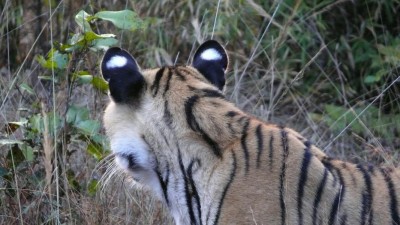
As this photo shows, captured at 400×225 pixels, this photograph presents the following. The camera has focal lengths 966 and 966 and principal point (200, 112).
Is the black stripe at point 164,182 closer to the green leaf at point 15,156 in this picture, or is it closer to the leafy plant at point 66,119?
the leafy plant at point 66,119

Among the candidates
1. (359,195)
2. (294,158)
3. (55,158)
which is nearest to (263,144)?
(294,158)

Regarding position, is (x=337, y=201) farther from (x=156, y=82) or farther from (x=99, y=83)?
(x=99, y=83)

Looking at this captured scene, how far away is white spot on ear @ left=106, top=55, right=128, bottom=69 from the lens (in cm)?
296

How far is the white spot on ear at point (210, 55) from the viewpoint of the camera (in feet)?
10.4

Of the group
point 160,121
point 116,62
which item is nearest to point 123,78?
point 116,62

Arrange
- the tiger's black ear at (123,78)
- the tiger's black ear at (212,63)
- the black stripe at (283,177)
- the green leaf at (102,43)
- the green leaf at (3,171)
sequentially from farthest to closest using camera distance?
the green leaf at (3,171), the green leaf at (102,43), the tiger's black ear at (212,63), the tiger's black ear at (123,78), the black stripe at (283,177)

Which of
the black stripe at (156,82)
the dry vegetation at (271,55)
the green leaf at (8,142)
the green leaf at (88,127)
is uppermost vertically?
the black stripe at (156,82)

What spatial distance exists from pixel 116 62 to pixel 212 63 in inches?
14.1

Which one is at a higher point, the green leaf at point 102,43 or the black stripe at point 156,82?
the black stripe at point 156,82

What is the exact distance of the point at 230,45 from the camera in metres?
5.82

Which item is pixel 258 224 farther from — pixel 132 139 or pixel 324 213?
pixel 132 139

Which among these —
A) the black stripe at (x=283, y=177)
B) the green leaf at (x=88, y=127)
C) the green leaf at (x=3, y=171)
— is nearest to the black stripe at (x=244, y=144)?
the black stripe at (x=283, y=177)

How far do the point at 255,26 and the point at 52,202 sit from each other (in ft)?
8.26

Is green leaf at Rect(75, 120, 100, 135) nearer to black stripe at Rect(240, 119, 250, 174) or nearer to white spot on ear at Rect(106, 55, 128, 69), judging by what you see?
white spot on ear at Rect(106, 55, 128, 69)
